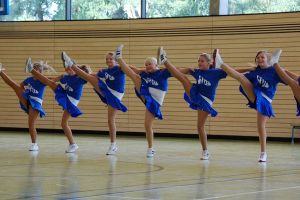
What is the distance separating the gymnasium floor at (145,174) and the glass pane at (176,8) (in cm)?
471

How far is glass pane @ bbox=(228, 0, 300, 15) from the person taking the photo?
48.5ft

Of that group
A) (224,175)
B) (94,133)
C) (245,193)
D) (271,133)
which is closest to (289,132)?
(271,133)

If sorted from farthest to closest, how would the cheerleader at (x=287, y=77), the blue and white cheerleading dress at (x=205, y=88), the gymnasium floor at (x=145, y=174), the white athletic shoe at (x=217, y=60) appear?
the blue and white cheerleading dress at (x=205, y=88) → the white athletic shoe at (x=217, y=60) → the cheerleader at (x=287, y=77) → the gymnasium floor at (x=145, y=174)

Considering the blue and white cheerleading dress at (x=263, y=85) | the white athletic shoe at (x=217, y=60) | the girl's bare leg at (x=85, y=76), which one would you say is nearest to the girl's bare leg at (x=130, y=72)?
the girl's bare leg at (x=85, y=76)

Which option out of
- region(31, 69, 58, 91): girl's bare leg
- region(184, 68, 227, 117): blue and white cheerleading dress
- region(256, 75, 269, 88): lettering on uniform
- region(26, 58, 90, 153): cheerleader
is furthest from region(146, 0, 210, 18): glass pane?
region(256, 75, 269, 88): lettering on uniform

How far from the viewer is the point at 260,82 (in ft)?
30.4

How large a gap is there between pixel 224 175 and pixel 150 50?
862 cm

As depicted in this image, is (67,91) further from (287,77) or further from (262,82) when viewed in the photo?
(287,77)

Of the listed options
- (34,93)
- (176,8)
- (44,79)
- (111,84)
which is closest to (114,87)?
(111,84)

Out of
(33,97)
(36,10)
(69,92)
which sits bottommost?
(33,97)

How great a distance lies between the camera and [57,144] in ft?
41.5

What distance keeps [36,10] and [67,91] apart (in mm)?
6715

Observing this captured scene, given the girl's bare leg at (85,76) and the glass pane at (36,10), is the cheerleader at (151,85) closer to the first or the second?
the girl's bare leg at (85,76)

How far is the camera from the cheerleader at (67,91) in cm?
1087
